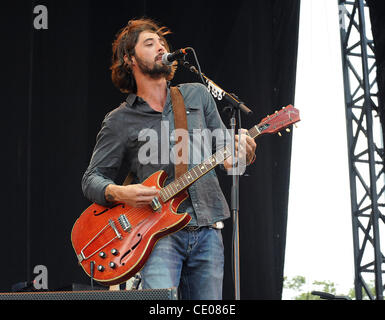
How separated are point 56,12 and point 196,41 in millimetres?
1325

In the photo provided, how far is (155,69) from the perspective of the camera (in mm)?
3082

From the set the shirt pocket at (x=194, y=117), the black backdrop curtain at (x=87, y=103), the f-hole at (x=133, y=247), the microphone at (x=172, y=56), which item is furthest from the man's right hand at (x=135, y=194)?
the black backdrop curtain at (x=87, y=103)

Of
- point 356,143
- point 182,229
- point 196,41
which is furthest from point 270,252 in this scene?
point 182,229

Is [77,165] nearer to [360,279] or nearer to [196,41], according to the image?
[196,41]

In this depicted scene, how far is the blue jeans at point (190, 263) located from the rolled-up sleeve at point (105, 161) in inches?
18.1

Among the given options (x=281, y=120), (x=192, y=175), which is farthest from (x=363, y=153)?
(x=192, y=175)

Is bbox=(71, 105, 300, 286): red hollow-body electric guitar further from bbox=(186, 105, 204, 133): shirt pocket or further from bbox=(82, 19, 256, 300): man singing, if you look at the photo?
bbox=(186, 105, 204, 133): shirt pocket

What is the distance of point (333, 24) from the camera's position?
638 centimetres

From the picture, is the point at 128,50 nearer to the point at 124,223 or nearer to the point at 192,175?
the point at 192,175

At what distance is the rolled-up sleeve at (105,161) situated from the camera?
298cm

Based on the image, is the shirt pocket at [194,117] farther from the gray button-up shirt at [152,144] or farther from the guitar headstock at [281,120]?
the guitar headstock at [281,120]

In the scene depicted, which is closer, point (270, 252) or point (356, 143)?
point (270, 252)

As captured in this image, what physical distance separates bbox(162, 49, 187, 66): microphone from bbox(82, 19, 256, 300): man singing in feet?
0.76

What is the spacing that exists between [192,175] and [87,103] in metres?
2.70
